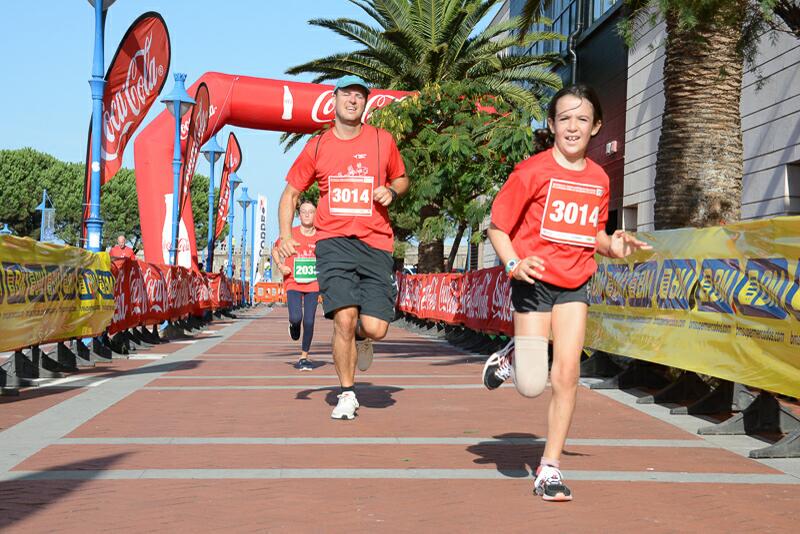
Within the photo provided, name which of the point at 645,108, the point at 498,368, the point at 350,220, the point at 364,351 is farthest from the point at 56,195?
the point at 498,368

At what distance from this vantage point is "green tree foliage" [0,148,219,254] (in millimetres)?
78125

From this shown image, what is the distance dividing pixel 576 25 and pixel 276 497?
3196 centimetres

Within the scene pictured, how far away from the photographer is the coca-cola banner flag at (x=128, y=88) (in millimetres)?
15453

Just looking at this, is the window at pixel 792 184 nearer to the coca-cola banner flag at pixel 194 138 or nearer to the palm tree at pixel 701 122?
the palm tree at pixel 701 122

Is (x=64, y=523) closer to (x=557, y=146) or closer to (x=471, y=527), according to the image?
(x=471, y=527)

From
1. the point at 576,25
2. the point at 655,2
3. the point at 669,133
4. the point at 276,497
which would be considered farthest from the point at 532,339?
the point at 576,25

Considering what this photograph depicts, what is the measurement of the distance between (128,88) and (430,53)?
1399cm

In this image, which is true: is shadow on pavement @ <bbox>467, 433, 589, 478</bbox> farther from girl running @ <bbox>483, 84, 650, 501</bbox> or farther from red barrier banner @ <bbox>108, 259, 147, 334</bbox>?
red barrier banner @ <bbox>108, 259, 147, 334</bbox>

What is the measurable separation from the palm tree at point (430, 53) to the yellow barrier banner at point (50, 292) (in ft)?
54.2

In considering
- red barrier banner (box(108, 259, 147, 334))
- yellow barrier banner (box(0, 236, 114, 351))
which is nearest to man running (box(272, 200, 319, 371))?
yellow barrier banner (box(0, 236, 114, 351))

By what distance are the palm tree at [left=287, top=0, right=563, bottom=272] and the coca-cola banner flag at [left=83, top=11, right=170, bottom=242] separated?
11358 millimetres

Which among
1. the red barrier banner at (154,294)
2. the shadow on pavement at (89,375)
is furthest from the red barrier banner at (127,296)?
the shadow on pavement at (89,375)

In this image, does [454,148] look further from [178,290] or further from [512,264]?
[512,264]

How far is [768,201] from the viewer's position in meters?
19.5
